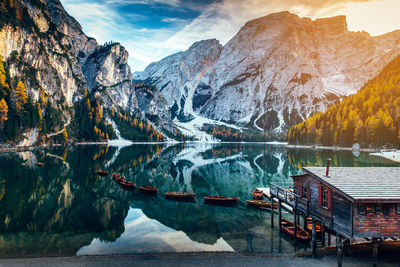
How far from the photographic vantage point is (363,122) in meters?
156

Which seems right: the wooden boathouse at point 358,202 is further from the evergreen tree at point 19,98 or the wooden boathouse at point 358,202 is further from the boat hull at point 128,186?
the evergreen tree at point 19,98

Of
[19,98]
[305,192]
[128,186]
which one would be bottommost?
[128,186]

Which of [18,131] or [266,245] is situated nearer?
[266,245]

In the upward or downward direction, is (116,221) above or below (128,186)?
below

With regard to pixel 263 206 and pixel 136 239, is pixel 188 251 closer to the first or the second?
pixel 136 239

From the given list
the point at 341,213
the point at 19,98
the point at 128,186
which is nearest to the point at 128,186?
the point at 128,186

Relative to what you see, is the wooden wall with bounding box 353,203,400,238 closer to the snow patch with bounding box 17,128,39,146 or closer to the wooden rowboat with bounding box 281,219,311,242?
the wooden rowboat with bounding box 281,219,311,242

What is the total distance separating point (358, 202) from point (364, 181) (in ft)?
10.1

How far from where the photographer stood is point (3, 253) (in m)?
22.7

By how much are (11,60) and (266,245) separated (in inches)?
7508

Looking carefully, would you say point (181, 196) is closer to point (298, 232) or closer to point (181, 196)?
point (181, 196)

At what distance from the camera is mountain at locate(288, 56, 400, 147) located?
131750 millimetres

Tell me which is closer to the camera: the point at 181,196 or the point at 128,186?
the point at 181,196

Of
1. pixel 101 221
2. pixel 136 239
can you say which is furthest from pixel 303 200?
pixel 101 221
